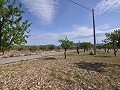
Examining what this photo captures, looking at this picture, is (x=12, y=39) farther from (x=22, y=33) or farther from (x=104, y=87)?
(x=104, y=87)

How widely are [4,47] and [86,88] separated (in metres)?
5.98

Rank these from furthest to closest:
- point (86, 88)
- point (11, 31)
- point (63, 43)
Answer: point (63, 43) < point (11, 31) < point (86, 88)

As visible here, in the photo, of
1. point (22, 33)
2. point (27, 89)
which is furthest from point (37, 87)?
point (22, 33)

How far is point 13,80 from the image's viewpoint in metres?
11.9

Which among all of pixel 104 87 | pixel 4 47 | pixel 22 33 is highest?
pixel 22 33

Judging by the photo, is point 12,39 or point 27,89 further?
point 12,39

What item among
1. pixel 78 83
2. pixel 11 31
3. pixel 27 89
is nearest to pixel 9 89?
pixel 27 89

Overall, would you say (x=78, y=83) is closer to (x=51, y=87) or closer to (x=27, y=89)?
(x=51, y=87)

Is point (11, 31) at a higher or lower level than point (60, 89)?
higher

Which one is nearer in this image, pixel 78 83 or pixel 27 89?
pixel 27 89

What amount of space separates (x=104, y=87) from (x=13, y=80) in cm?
616

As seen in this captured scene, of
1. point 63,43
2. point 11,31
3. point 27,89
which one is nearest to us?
point 27,89

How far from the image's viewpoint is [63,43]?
31562mm

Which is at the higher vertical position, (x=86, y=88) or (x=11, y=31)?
(x=11, y=31)
